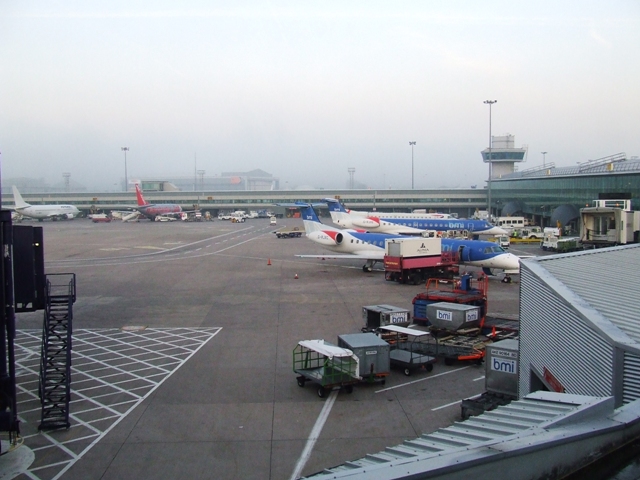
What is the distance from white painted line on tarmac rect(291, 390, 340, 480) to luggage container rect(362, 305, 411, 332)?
8475 millimetres

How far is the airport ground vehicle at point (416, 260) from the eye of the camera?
4278 cm

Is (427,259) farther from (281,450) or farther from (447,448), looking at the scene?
(447,448)

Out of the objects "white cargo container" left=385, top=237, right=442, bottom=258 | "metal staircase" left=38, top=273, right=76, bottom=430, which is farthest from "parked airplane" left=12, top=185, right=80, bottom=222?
"metal staircase" left=38, top=273, right=76, bottom=430

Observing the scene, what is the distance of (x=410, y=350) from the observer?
77.2 feet

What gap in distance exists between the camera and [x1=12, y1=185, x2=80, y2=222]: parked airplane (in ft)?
419

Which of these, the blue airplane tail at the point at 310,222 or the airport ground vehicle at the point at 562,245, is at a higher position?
the blue airplane tail at the point at 310,222

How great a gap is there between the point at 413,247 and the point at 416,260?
3.34 ft

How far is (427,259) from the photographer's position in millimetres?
43594

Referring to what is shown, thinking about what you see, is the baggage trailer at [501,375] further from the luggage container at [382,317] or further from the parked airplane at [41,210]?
the parked airplane at [41,210]

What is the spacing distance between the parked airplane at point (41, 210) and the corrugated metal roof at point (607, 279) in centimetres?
12759

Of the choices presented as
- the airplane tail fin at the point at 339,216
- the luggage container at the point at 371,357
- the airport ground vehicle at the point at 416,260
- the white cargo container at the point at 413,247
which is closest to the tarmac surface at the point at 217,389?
the luggage container at the point at 371,357

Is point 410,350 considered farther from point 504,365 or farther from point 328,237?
point 328,237

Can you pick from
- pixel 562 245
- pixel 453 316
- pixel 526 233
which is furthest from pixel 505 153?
pixel 453 316

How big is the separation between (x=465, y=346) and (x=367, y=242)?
25.8 m
